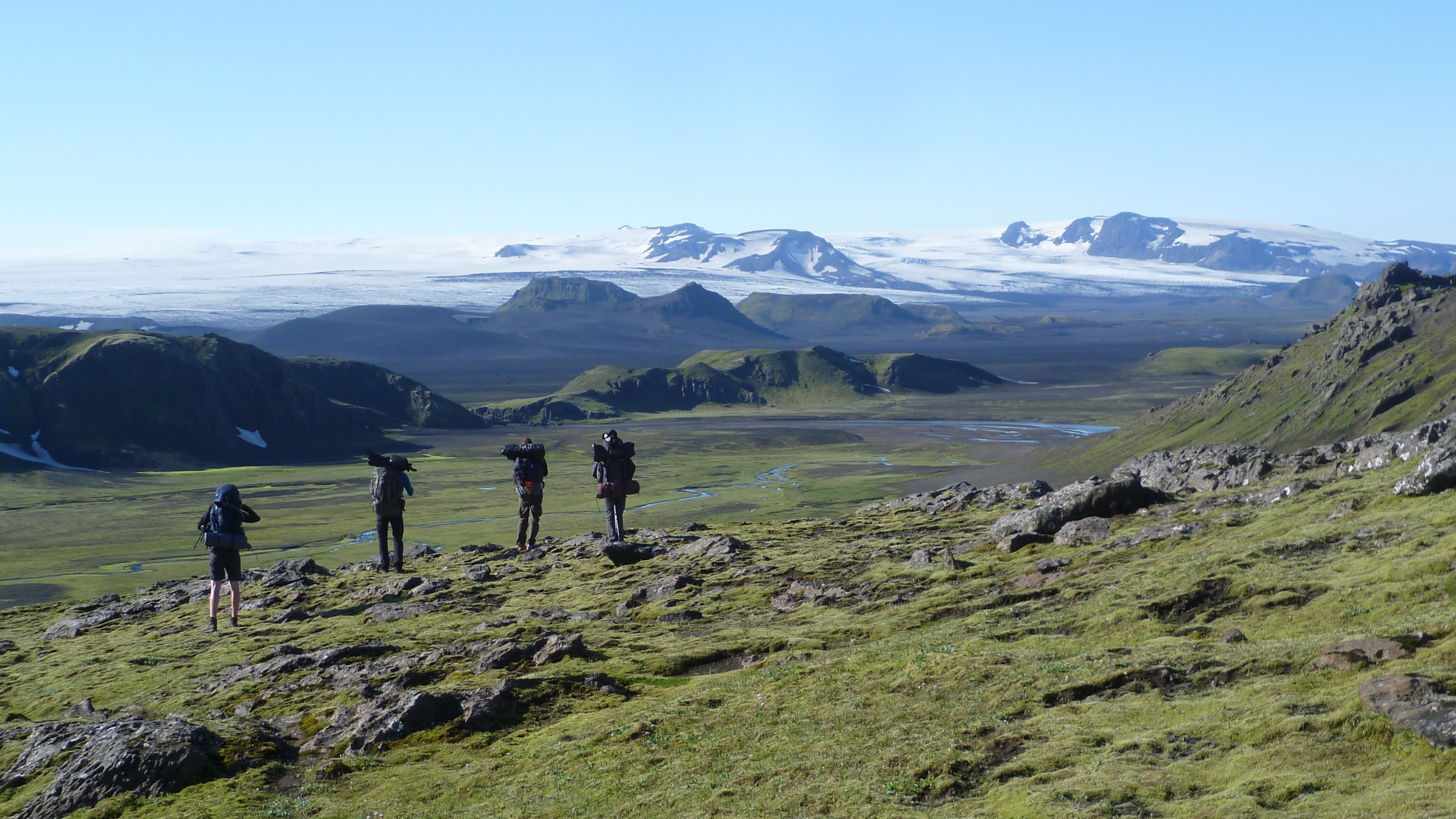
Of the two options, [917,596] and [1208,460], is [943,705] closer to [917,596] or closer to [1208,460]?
[917,596]

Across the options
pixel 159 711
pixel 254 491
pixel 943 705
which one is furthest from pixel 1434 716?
pixel 254 491

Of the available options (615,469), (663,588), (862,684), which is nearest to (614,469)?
(615,469)

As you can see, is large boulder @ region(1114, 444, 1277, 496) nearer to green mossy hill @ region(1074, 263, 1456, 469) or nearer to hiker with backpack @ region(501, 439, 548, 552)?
hiker with backpack @ region(501, 439, 548, 552)

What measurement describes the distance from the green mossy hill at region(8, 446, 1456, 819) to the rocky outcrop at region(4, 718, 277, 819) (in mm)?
346

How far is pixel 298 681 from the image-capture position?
3112cm

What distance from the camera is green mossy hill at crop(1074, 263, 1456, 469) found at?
163m

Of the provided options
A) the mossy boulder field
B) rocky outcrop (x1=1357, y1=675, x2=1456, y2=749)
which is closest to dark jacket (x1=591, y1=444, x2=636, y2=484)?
the mossy boulder field

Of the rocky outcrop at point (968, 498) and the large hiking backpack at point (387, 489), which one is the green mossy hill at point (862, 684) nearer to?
the large hiking backpack at point (387, 489)

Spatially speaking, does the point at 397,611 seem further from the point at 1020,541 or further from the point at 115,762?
the point at 1020,541

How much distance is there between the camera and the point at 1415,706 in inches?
672

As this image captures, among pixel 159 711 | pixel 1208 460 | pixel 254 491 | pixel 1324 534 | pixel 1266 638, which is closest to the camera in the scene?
pixel 1266 638

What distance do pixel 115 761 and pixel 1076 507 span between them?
34.2 metres

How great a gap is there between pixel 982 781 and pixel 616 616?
2227 cm

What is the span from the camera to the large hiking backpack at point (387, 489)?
158 feet
